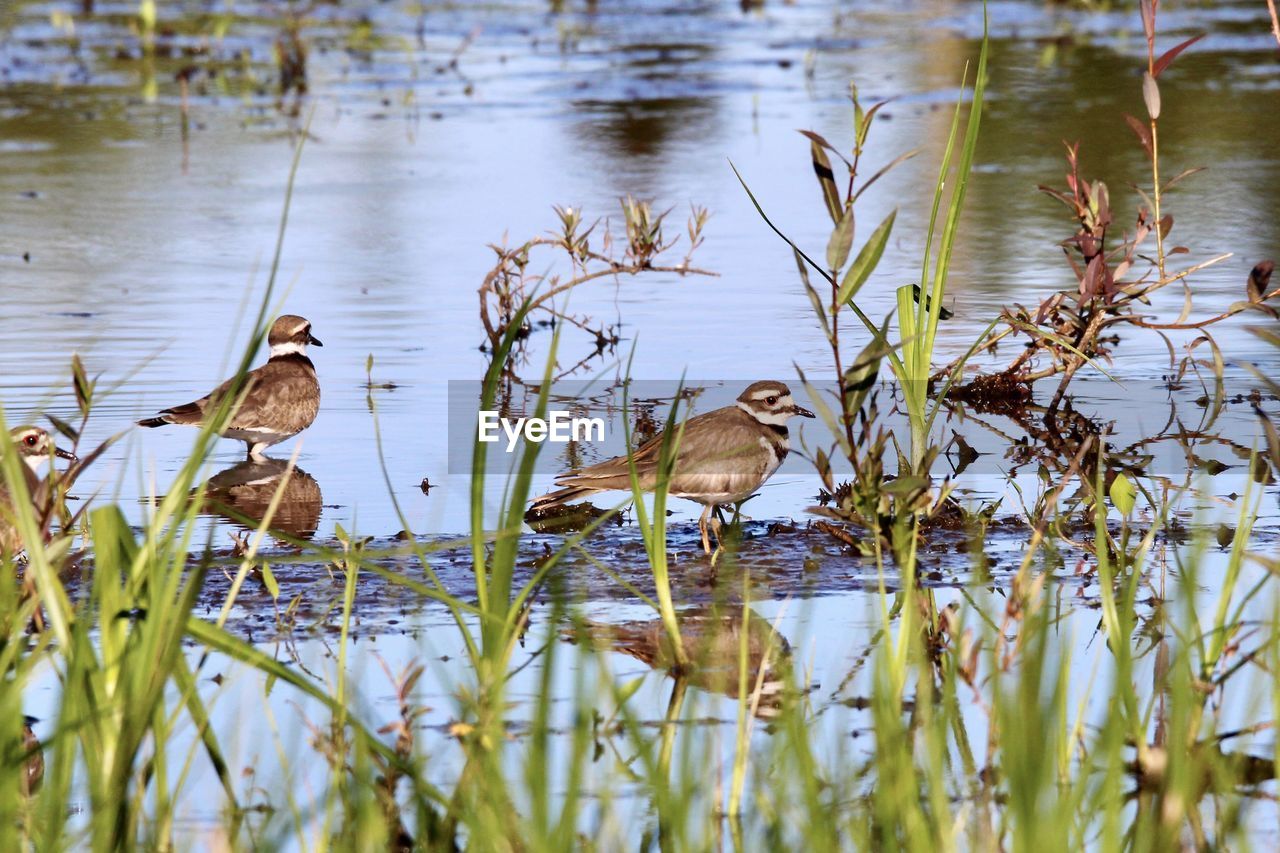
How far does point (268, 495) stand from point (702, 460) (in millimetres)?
2065

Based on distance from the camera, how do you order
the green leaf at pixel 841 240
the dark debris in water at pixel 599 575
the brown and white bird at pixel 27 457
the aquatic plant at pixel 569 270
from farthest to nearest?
the aquatic plant at pixel 569 270 → the brown and white bird at pixel 27 457 → the dark debris in water at pixel 599 575 → the green leaf at pixel 841 240

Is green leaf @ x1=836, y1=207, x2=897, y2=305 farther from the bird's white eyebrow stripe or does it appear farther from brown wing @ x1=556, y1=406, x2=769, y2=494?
the bird's white eyebrow stripe

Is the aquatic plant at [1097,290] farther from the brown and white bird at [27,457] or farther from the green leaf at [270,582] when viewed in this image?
the brown and white bird at [27,457]

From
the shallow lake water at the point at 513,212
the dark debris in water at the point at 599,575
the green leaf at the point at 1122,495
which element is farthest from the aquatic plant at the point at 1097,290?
the green leaf at the point at 1122,495

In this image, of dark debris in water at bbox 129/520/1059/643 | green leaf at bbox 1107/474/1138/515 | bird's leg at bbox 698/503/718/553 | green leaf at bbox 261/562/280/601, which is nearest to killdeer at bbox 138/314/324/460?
dark debris in water at bbox 129/520/1059/643

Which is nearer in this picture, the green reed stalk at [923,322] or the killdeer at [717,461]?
the green reed stalk at [923,322]

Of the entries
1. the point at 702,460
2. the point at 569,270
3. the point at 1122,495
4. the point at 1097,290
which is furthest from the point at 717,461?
the point at 569,270

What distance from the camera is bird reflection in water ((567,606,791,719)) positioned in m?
5.05

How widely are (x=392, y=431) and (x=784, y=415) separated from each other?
1.89m

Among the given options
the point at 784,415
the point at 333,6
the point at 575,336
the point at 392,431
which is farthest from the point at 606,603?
the point at 333,6

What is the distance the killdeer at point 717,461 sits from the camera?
657cm

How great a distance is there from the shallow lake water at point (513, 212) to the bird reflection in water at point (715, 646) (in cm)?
9

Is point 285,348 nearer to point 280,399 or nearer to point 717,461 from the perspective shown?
point 280,399

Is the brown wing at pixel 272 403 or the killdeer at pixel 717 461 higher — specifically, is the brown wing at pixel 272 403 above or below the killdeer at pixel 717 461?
below
